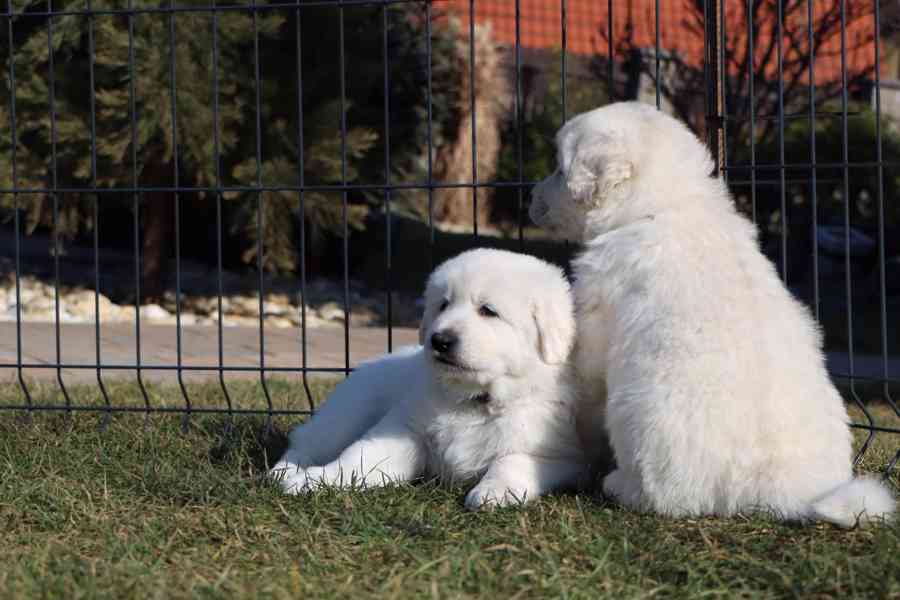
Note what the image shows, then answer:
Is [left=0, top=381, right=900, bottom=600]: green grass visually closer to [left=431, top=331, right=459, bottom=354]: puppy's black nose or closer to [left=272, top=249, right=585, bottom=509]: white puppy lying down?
[left=272, top=249, right=585, bottom=509]: white puppy lying down

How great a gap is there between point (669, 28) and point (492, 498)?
34.1 ft

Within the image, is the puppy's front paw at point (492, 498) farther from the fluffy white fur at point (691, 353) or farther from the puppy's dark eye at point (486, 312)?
the puppy's dark eye at point (486, 312)

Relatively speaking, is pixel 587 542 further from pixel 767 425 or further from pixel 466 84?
pixel 466 84

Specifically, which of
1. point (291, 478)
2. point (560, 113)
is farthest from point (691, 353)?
point (560, 113)

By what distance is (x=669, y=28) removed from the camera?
12.9m

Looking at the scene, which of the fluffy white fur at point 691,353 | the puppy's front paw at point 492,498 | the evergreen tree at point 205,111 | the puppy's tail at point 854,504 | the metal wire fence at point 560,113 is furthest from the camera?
the evergreen tree at point 205,111

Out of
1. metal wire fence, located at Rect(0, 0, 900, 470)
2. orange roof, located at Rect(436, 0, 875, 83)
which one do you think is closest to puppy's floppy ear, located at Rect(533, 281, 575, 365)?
metal wire fence, located at Rect(0, 0, 900, 470)

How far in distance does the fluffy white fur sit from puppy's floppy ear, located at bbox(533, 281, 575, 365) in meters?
0.07

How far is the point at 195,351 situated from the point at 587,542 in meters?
5.05

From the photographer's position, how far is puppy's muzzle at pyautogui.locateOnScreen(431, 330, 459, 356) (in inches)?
133

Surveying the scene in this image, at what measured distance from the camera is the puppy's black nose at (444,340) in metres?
3.38

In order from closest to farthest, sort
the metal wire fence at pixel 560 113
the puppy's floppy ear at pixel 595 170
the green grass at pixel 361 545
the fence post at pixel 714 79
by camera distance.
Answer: the green grass at pixel 361 545 → the puppy's floppy ear at pixel 595 170 → the fence post at pixel 714 79 → the metal wire fence at pixel 560 113

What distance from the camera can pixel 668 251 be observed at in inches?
135

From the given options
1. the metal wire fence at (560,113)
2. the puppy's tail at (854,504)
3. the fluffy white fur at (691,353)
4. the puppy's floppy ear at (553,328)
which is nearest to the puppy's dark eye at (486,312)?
the puppy's floppy ear at (553,328)
